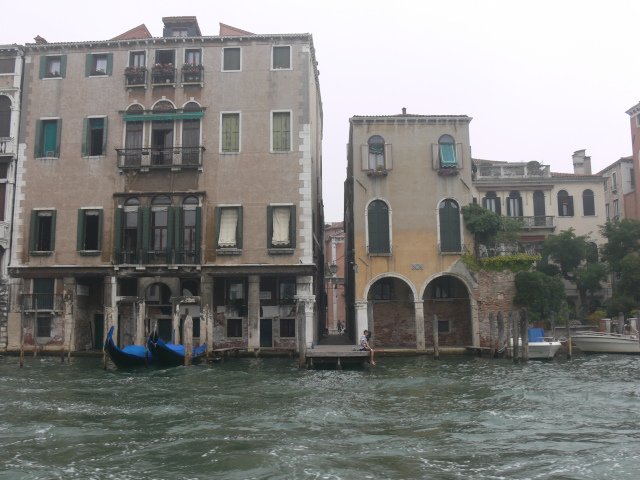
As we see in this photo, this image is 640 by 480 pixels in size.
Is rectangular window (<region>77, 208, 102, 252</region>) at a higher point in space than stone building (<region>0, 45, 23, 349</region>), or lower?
lower

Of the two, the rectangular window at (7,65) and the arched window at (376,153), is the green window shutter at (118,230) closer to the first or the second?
the rectangular window at (7,65)

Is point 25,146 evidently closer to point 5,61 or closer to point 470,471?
point 5,61

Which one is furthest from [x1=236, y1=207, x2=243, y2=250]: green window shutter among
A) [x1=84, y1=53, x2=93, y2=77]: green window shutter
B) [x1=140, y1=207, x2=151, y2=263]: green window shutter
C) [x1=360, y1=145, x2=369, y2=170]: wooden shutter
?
[x1=84, y1=53, x2=93, y2=77]: green window shutter

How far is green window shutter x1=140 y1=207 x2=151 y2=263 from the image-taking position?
20.1 meters

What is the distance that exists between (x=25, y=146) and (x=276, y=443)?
17.0 metres

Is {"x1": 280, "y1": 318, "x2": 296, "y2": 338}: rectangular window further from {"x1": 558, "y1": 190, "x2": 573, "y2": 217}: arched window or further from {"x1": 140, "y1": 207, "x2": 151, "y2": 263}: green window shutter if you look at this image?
{"x1": 558, "y1": 190, "x2": 573, "y2": 217}: arched window

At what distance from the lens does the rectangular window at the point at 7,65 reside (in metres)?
21.8

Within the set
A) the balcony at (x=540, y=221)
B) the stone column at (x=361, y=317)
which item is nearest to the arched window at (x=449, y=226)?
the stone column at (x=361, y=317)

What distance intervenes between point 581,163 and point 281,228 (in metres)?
18.2

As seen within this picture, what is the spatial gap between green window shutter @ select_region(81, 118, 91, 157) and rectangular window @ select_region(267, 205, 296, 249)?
663 centimetres

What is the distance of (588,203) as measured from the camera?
27438 millimetres

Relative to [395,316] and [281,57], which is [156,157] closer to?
[281,57]

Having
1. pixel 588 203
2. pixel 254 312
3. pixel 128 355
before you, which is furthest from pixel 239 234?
pixel 588 203

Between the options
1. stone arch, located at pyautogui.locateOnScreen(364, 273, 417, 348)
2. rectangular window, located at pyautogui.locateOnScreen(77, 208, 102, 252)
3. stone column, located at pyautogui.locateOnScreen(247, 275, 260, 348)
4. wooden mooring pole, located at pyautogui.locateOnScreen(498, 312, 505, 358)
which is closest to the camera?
wooden mooring pole, located at pyautogui.locateOnScreen(498, 312, 505, 358)
